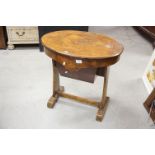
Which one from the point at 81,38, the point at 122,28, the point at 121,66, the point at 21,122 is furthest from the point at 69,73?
the point at 122,28

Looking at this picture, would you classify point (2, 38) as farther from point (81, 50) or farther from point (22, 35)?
point (81, 50)

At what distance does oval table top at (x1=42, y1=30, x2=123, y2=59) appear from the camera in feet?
4.81

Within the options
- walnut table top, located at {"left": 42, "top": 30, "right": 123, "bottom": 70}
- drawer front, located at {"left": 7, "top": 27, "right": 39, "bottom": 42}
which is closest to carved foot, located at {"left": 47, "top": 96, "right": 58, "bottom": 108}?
walnut table top, located at {"left": 42, "top": 30, "right": 123, "bottom": 70}

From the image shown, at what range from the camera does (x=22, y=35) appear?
2889mm

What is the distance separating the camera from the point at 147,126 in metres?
1.84

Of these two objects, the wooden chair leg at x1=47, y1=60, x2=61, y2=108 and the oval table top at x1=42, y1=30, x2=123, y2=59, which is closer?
the oval table top at x1=42, y1=30, x2=123, y2=59

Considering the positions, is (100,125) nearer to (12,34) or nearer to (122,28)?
(12,34)

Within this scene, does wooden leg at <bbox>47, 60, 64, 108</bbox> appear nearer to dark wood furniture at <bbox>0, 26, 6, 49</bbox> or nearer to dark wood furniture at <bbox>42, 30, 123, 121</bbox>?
dark wood furniture at <bbox>42, 30, 123, 121</bbox>

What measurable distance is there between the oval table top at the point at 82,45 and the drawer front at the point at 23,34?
1.25 metres

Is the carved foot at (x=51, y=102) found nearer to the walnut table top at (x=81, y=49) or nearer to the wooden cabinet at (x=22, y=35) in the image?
the walnut table top at (x=81, y=49)

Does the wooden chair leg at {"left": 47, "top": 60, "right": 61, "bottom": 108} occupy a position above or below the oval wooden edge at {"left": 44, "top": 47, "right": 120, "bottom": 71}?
below

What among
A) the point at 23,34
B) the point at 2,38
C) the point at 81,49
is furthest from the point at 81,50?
the point at 2,38

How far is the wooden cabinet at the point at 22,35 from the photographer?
2834mm

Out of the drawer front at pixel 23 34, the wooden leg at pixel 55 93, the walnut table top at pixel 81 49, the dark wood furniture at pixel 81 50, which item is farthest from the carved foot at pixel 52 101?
the drawer front at pixel 23 34
